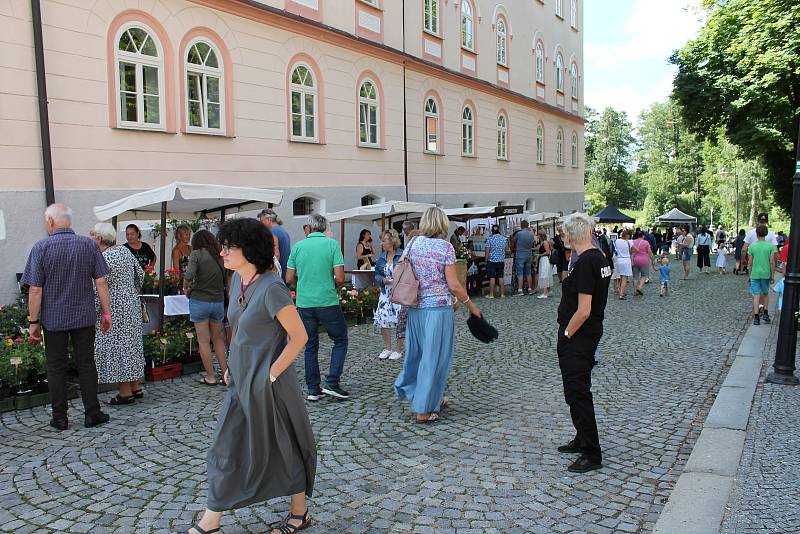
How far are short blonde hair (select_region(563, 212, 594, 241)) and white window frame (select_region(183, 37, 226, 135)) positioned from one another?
10299 mm

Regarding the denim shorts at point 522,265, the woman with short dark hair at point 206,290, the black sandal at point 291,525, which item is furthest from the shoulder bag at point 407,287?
the denim shorts at point 522,265

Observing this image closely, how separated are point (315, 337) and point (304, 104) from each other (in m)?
10.8

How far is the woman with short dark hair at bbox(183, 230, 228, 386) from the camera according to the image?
7.13 meters

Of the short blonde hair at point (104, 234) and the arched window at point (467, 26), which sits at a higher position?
the arched window at point (467, 26)

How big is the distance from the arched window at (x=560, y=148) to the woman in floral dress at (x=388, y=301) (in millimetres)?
25585

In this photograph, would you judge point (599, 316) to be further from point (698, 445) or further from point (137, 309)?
point (137, 309)

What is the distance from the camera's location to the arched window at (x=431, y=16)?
69.2 feet

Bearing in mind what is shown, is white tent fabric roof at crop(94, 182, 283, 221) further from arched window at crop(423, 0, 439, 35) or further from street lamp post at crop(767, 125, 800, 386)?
arched window at crop(423, 0, 439, 35)

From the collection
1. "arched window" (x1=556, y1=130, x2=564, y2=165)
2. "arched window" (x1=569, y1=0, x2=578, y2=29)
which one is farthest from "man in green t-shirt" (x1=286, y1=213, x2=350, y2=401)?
"arched window" (x1=569, y1=0, x2=578, y2=29)

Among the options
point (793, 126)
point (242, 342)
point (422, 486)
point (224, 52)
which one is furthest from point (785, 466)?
point (793, 126)

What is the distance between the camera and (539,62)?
3027 centimetres

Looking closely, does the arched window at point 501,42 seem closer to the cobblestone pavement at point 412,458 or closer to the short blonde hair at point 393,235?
the short blonde hair at point 393,235

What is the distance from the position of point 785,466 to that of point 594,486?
4.68ft

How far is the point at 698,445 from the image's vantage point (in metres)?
5.36
